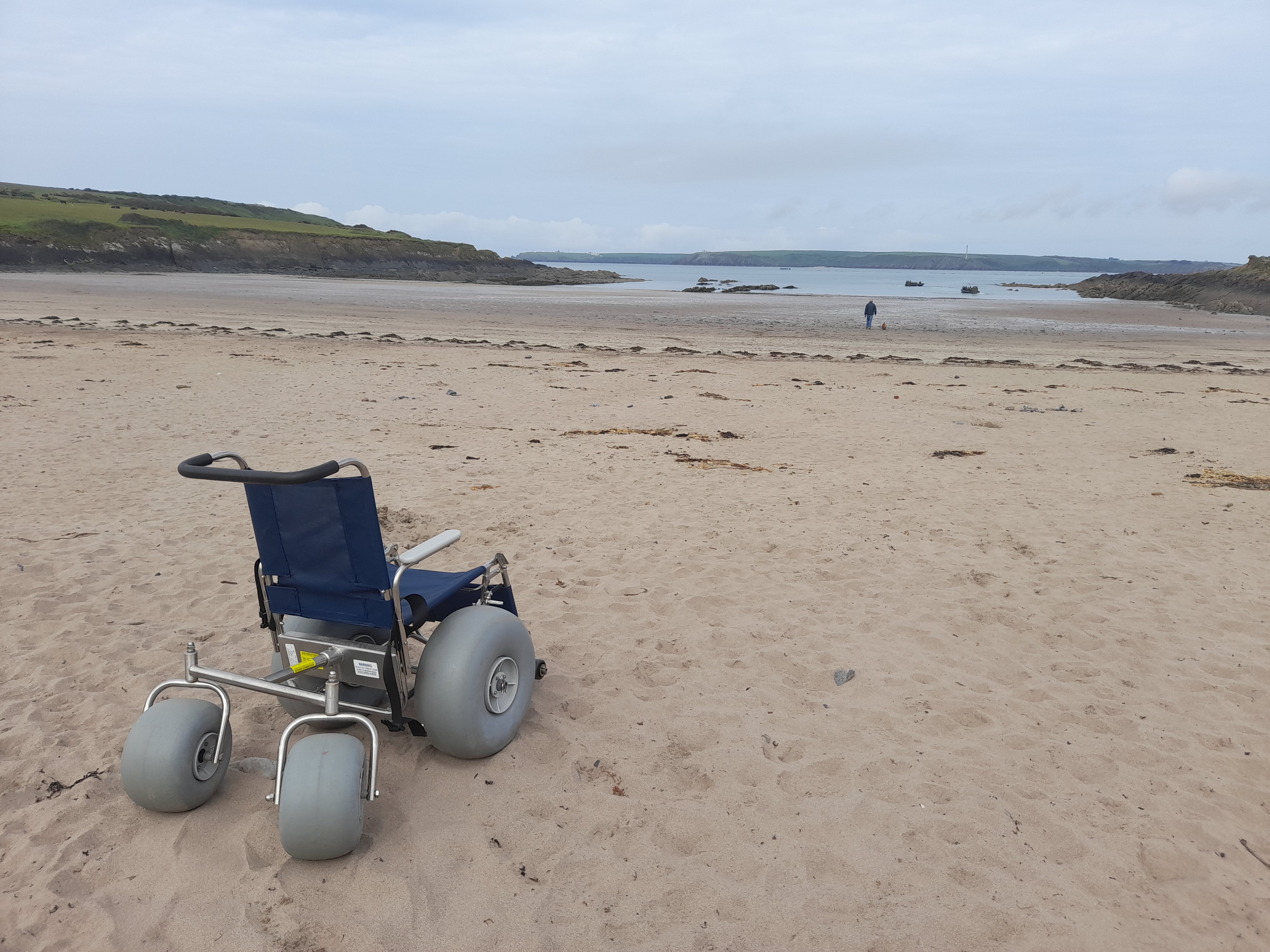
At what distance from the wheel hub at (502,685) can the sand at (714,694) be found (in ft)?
0.78

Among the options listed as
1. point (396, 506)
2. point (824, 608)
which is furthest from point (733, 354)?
point (824, 608)

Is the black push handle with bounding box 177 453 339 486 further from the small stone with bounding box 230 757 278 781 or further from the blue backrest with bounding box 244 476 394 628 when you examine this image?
the small stone with bounding box 230 757 278 781

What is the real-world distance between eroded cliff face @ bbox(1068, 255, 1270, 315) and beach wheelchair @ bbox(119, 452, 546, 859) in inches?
2192

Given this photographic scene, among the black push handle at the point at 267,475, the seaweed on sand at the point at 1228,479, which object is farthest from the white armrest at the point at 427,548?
the seaweed on sand at the point at 1228,479

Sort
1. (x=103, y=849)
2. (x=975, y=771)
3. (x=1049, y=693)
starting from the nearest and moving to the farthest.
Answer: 1. (x=103, y=849)
2. (x=975, y=771)
3. (x=1049, y=693)

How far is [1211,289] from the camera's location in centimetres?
5388

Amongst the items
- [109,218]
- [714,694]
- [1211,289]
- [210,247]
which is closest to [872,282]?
[1211,289]

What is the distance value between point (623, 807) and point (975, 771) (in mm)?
1532

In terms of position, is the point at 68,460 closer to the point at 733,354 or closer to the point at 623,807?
the point at 623,807

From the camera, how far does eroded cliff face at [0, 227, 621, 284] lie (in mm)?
56406

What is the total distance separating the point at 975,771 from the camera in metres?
3.37

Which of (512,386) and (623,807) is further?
(512,386)

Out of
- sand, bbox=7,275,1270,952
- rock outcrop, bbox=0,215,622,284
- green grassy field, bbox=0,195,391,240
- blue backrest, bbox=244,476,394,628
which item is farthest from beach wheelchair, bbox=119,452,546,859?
green grassy field, bbox=0,195,391,240

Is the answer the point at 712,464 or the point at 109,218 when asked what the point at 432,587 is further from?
the point at 109,218
